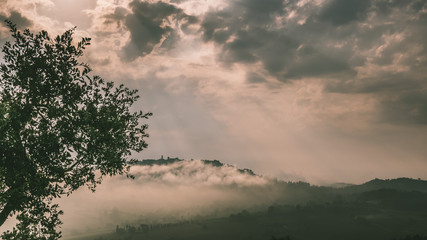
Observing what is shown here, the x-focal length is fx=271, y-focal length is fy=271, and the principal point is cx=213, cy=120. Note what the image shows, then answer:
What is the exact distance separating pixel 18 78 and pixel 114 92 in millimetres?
6971

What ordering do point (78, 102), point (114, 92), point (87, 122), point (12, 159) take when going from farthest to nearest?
1. point (114, 92)
2. point (78, 102)
3. point (87, 122)
4. point (12, 159)

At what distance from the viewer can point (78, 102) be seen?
21672mm

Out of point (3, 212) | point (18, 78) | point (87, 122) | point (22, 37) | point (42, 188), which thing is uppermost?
point (22, 37)

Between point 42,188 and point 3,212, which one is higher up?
point 42,188

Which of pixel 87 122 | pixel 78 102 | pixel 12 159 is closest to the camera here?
pixel 12 159

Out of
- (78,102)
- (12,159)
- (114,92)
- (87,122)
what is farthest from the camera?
(114,92)

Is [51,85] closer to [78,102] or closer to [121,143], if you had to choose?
[78,102]

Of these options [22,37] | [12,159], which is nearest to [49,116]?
[12,159]

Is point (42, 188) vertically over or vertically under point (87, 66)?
under

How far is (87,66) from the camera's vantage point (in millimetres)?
22016

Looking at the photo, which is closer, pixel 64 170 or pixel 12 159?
pixel 12 159

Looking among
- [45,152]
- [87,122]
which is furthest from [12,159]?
[87,122]

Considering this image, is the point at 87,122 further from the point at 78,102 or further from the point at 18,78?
the point at 18,78

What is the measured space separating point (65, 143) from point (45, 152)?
142 cm
